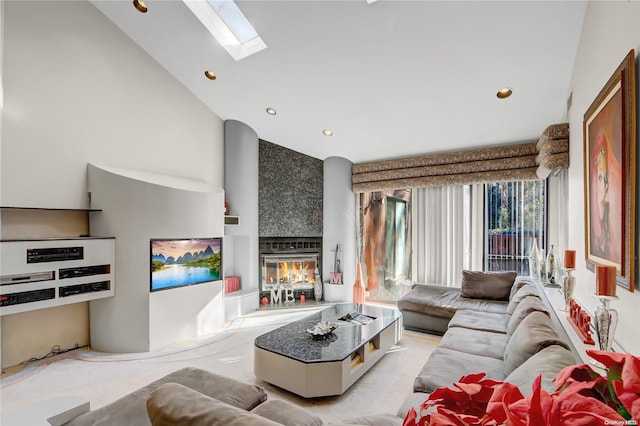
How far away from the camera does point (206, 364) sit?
3.24 meters

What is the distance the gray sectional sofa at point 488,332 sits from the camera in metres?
1.59

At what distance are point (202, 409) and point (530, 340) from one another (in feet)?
5.79

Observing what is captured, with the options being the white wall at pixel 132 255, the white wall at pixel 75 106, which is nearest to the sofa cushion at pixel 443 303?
the white wall at pixel 132 255

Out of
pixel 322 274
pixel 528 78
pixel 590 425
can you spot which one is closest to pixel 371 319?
pixel 322 274

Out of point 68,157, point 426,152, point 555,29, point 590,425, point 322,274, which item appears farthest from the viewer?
point 322,274

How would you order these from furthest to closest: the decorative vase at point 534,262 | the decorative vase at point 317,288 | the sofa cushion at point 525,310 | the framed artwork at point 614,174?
the decorative vase at point 317,288 < the decorative vase at point 534,262 < the sofa cushion at point 525,310 < the framed artwork at point 614,174

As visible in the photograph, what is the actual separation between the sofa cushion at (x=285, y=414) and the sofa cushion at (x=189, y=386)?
0.14m

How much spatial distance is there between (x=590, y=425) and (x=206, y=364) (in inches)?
139

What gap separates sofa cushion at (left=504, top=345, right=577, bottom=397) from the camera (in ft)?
4.36

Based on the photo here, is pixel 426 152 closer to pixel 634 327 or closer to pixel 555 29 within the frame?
pixel 555 29

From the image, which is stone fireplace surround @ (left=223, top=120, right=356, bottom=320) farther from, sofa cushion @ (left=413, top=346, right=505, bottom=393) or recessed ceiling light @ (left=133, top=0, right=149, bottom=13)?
sofa cushion @ (left=413, top=346, right=505, bottom=393)

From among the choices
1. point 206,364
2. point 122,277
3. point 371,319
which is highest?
point 122,277

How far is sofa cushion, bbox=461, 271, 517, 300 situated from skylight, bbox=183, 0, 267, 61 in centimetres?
394

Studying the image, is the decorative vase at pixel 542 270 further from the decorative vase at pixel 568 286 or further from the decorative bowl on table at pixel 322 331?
the decorative bowl on table at pixel 322 331
